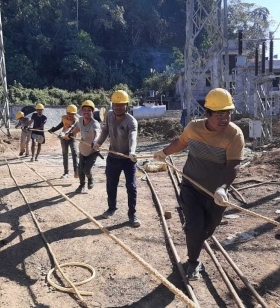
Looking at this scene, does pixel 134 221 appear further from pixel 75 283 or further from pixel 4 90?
pixel 4 90

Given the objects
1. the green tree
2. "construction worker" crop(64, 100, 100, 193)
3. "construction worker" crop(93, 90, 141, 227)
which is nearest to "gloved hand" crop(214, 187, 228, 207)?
"construction worker" crop(93, 90, 141, 227)

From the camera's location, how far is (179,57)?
178 feet

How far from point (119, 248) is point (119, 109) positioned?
1.94 meters

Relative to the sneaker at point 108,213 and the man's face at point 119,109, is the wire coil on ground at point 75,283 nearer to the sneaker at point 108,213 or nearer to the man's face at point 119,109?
the sneaker at point 108,213

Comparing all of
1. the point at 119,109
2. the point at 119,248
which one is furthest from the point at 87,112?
the point at 119,248

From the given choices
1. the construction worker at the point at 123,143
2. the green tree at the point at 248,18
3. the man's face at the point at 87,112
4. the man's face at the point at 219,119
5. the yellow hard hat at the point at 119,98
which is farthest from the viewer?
the green tree at the point at 248,18

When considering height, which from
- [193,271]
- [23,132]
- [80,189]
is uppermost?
[23,132]

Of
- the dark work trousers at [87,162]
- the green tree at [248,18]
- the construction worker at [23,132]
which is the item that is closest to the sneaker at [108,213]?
the dark work trousers at [87,162]

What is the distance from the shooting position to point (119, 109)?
19.2 ft

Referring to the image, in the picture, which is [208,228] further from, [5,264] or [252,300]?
[5,264]

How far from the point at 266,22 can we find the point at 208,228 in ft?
188

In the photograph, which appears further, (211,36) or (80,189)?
(211,36)

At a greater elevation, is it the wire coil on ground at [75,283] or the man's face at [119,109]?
the man's face at [119,109]

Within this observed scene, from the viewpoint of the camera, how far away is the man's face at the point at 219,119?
383 centimetres
